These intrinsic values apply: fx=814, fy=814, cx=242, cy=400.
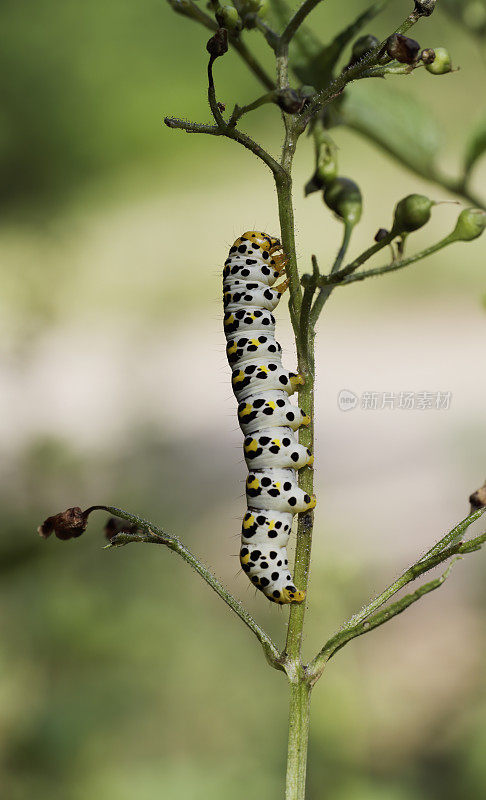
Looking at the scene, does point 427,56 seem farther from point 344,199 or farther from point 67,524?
point 67,524

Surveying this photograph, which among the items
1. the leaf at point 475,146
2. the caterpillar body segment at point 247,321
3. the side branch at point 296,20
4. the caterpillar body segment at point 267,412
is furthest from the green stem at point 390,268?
the caterpillar body segment at point 247,321

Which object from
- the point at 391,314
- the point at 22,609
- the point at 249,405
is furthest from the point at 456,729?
the point at 391,314

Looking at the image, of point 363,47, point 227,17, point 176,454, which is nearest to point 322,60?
point 363,47

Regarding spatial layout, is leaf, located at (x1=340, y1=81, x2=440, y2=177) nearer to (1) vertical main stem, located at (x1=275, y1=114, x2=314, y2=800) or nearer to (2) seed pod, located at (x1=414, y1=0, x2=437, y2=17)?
(2) seed pod, located at (x1=414, y1=0, x2=437, y2=17)

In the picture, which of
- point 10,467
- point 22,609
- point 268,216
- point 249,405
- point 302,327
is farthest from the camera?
point 268,216

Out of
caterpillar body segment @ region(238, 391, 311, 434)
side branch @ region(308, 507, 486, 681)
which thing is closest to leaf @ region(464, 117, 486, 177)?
caterpillar body segment @ region(238, 391, 311, 434)

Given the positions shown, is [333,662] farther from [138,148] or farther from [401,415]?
[138,148]
